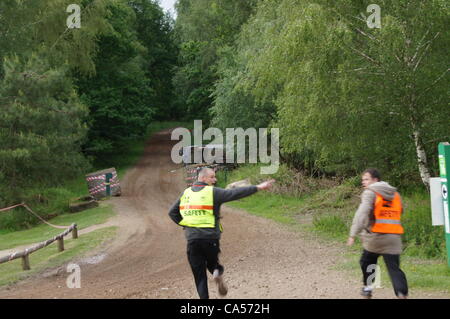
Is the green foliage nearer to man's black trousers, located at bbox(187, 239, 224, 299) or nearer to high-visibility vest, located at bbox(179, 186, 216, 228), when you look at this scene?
high-visibility vest, located at bbox(179, 186, 216, 228)

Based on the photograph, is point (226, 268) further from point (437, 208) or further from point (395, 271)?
point (395, 271)

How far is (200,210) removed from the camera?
287 inches

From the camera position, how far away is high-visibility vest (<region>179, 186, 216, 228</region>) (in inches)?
286

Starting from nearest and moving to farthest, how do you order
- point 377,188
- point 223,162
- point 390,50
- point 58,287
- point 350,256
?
point 377,188
point 58,287
point 350,256
point 390,50
point 223,162

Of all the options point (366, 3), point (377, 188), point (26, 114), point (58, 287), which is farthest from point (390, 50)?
point (26, 114)

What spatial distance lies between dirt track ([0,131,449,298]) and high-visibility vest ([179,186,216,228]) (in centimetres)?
203

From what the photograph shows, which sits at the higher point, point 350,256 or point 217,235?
point 217,235

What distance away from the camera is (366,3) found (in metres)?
14.2

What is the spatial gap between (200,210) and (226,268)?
16.3 ft

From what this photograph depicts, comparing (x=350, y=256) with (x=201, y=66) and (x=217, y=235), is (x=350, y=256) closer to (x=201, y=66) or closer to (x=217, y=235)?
(x=217, y=235)

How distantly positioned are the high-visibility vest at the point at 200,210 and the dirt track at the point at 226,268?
203cm

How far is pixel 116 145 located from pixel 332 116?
33349 millimetres

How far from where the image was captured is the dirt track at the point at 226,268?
931 cm
